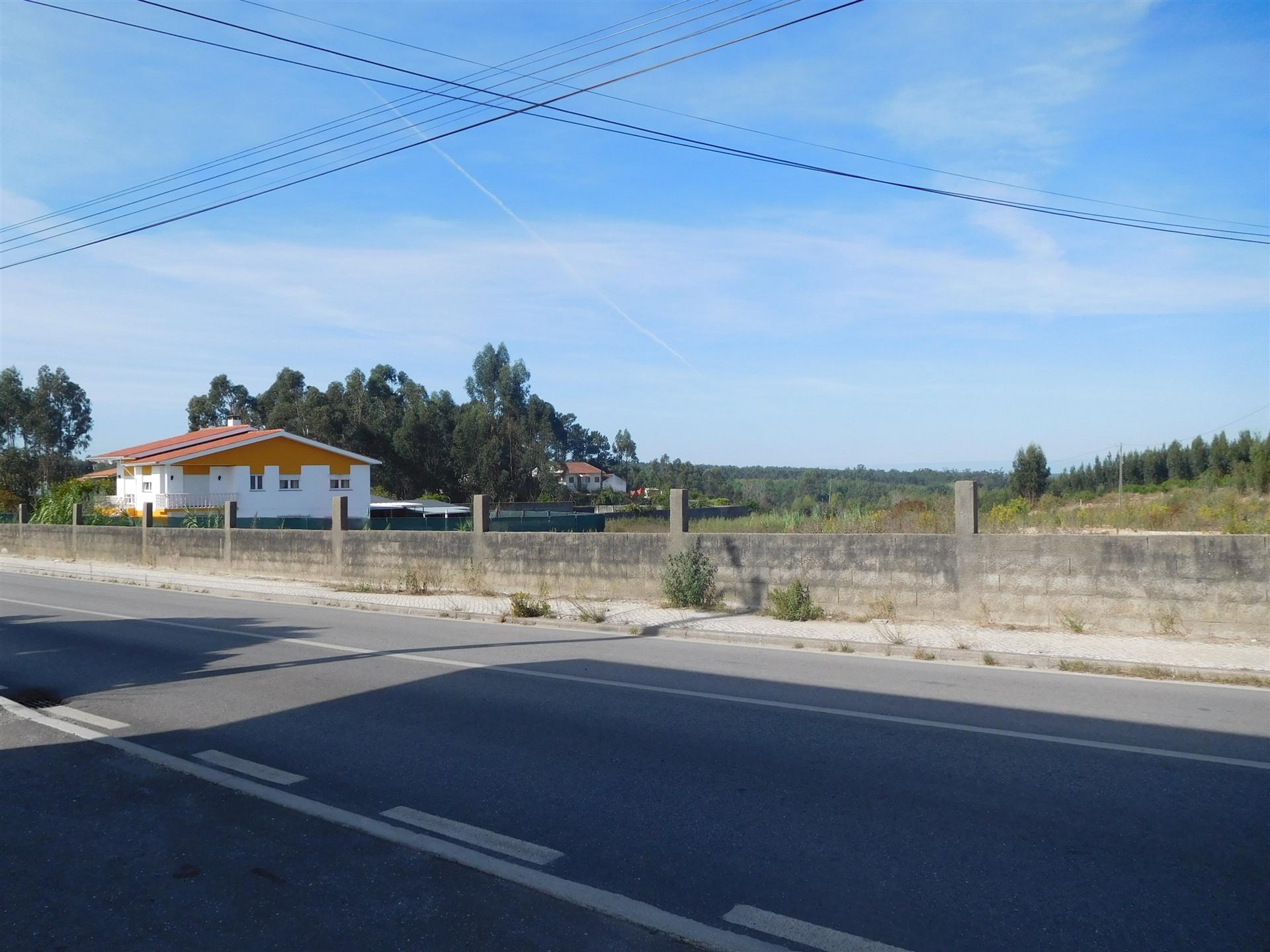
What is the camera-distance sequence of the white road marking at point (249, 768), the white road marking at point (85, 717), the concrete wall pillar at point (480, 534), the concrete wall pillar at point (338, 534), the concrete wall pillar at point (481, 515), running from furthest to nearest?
1. the concrete wall pillar at point (338, 534)
2. the concrete wall pillar at point (481, 515)
3. the concrete wall pillar at point (480, 534)
4. the white road marking at point (85, 717)
5. the white road marking at point (249, 768)

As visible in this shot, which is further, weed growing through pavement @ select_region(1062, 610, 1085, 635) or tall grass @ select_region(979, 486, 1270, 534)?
tall grass @ select_region(979, 486, 1270, 534)

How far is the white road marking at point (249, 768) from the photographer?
605 centimetres

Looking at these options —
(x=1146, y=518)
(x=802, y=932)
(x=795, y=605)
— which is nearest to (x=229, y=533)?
(x=795, y=605)

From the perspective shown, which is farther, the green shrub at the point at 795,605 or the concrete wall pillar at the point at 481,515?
the concrete wall pillar at the point at 481,515

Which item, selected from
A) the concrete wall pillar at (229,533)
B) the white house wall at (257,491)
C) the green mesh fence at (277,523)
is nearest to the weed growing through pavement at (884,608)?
the concrete wall pillar at (229,533)

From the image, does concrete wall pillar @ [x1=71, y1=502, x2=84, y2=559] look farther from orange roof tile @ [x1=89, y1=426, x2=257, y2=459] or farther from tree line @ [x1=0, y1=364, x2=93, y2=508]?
tree line @ [x1=0, y1=364, x2=93, y2=508]

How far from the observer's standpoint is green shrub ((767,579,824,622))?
13.4 m

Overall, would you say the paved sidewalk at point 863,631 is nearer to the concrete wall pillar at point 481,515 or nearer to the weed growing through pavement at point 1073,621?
the weed growing through pavement at point 1073,621

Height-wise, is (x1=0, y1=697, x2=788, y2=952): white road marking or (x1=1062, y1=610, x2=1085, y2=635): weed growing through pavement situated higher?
(x1=1062, y1=610, x2=1085, y2=635): weed growing through pavement

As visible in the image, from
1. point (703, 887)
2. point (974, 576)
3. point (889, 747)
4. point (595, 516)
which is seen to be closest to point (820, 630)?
point (974, 576)

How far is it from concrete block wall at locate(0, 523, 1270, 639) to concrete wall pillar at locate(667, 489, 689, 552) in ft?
0.11

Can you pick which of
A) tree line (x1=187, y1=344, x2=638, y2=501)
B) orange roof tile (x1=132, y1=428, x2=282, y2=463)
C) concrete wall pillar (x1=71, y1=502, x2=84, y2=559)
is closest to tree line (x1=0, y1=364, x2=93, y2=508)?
tree line (x1=187, y1=344, x2=638, y2=501)

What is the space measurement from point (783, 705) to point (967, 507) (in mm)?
5769

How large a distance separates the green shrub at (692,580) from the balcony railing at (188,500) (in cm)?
3632
